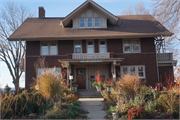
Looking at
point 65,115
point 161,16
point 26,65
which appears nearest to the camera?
point 65,115

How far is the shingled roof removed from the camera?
52.9ft

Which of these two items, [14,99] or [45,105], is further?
[45,105]

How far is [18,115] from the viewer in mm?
7492

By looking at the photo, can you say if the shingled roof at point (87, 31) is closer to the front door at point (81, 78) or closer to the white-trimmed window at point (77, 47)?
the white-trimmed window at point (77, 47)

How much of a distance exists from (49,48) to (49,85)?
928 cm

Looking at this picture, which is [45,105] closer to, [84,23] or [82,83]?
[82,83]

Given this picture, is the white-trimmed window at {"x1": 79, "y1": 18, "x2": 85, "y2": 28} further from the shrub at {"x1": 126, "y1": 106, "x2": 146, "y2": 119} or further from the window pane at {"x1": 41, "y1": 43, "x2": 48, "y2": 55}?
the shrub at {"x1": 126, "y1": 106, "x2": 146, "y2": 119}

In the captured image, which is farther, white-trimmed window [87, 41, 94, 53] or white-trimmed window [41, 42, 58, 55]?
white-trimmed window [87, 41, 94, 53]

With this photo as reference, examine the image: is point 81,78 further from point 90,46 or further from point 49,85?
point 49,85

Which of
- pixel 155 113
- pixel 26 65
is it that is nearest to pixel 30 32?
pixel 26 65

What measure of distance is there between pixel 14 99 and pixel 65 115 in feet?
8.19

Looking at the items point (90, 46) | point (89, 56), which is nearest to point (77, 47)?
point (90, 46)

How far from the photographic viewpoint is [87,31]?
1744 cm

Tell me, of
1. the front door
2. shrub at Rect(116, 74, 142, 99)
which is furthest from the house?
shrub at Rect(116, 74, 142, 99)
